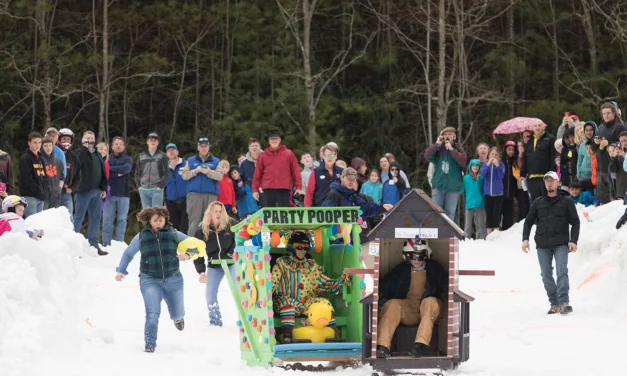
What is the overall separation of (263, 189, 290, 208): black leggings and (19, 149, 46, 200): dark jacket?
346cm

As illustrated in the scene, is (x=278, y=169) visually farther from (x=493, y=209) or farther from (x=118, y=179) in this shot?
(x=493, y=209)

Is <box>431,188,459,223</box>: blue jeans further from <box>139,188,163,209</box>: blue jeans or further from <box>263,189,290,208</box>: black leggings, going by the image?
<box>139,188,163,209</box>: blue jeans

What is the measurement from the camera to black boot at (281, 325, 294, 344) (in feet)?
34.2

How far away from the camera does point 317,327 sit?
1044 cm

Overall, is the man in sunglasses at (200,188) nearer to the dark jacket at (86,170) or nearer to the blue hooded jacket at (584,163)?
the dark jacket at (86,170)

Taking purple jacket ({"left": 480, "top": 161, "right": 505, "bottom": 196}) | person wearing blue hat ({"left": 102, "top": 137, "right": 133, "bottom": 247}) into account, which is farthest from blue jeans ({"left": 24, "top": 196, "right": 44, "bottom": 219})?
purple jacket ({"left": 480, "top": 161, "right": 505, "bottom": 196})

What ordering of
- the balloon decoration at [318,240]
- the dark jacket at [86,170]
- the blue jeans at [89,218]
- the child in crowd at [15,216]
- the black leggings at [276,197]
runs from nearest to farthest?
the balloon decoration at [318,240]
the child in crowd at [15,216]
the black leggings at [276,197]
the dark jacket at [86,170]
the blue jeans at [89,218]

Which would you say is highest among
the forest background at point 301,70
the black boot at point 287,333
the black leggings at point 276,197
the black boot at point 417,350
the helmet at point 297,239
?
the forest background at point 301,70

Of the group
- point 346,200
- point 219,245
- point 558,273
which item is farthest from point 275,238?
point 558,273

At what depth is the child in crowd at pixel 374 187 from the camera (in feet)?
66.0

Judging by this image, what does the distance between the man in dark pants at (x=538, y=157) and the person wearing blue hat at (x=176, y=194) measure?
232 inches

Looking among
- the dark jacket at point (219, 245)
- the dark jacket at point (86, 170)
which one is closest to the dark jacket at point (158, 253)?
the dark jacket at point (219, 245)

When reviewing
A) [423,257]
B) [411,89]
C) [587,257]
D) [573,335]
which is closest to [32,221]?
[423,257]

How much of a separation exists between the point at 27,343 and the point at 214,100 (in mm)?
24357
